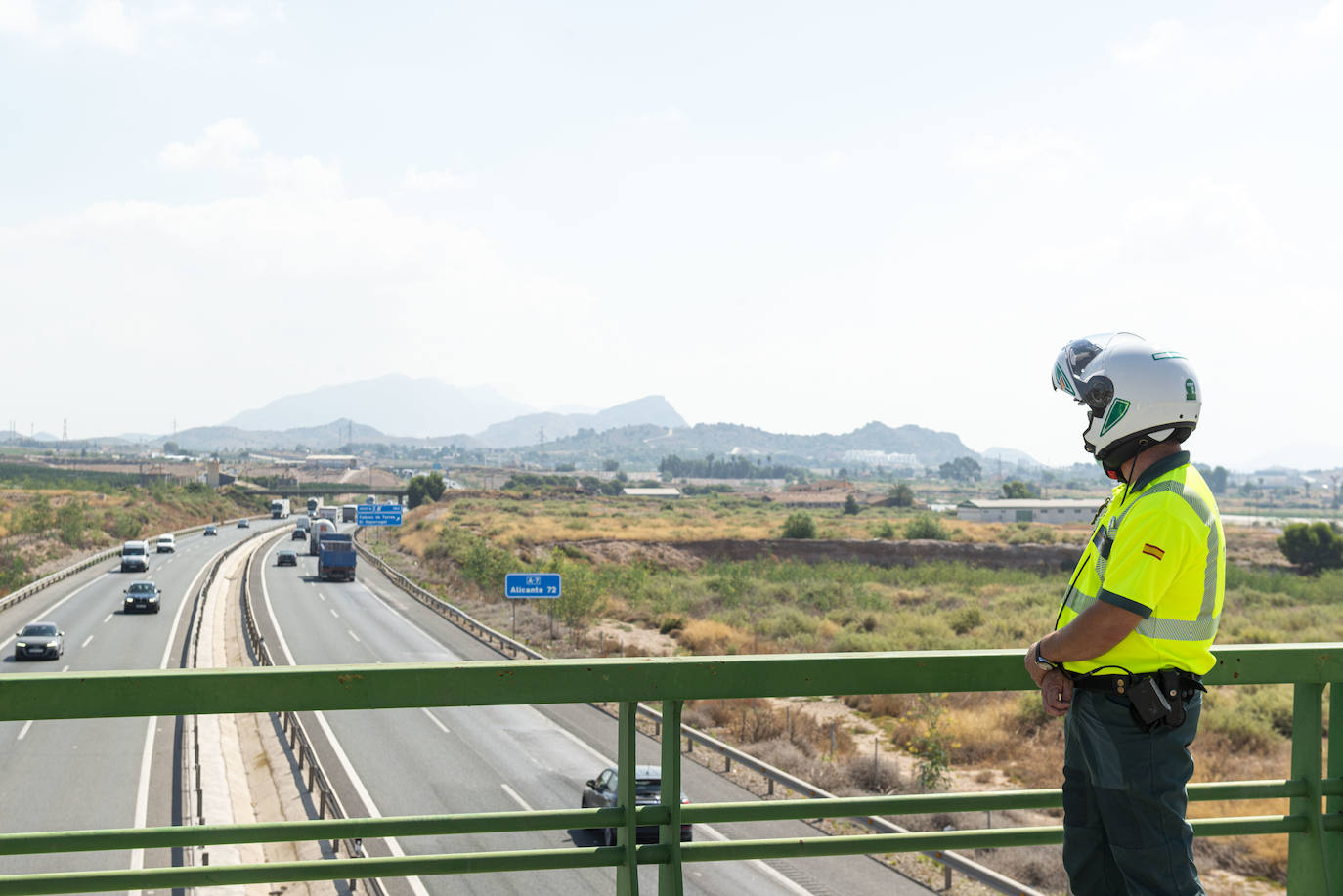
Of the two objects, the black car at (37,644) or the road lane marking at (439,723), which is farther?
the black car at (37,644)

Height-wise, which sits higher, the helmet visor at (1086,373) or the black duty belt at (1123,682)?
the helmet visor at (1086,373)

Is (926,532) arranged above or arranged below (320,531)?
below

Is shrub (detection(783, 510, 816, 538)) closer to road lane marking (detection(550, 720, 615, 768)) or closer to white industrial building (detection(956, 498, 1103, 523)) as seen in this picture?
road lane marking (detection(550, 720, 615, 768))

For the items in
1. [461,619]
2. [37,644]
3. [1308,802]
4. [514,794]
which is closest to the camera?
[1308,802]

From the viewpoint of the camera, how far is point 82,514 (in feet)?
256

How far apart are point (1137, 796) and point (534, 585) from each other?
31321mm

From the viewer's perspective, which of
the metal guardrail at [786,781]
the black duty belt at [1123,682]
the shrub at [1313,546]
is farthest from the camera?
the shrub at [1313,546]

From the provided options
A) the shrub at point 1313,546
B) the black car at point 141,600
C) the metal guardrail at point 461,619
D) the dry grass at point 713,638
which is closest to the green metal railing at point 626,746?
the metal guardrail at point 461,619

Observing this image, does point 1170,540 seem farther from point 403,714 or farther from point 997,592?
point 997,592

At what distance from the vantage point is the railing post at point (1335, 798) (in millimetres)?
3446

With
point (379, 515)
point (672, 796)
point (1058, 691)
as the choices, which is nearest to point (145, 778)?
point (672, 796)

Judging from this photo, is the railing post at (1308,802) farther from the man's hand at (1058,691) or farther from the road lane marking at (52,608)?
the road lane marking at (52,608)

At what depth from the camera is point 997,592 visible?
52.3m

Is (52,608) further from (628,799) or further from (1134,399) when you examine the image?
(1134,399)
